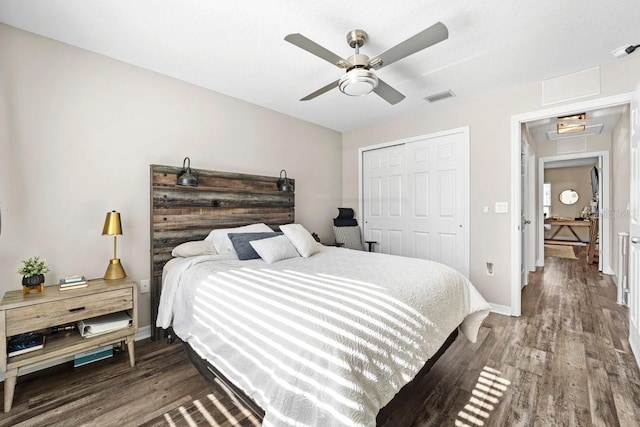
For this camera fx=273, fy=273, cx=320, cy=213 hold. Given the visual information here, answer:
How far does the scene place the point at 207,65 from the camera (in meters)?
2.62

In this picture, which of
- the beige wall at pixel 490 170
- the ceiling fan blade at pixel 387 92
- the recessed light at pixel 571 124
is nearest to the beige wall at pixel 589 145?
the recessed light at pixel 571 124

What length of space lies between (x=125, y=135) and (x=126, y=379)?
2.07 meters

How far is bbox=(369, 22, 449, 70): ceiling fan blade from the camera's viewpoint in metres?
1.61

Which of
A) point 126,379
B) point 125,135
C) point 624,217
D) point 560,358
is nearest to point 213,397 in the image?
point 126,379

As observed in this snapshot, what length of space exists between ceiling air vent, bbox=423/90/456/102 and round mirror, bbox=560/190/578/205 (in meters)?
8.49

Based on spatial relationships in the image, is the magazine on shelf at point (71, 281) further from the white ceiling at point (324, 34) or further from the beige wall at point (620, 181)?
the beige wall at point (620, 181)

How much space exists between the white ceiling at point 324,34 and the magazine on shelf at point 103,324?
7.45 feet

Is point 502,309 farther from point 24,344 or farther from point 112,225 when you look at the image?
point 24,344

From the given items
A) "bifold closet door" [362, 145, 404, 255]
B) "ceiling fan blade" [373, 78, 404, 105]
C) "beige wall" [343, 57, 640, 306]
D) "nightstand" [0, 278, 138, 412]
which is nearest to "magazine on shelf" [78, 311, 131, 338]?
"nightstand" [0, 278, 138, 412]

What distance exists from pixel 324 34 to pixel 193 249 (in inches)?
86.9

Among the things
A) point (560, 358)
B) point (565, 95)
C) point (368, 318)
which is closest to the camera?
point (368, 318)

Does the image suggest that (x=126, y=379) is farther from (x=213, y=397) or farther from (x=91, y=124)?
(x=91, y=124)

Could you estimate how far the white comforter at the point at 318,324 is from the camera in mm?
1104

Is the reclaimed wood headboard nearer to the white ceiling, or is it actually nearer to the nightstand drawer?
the nightstand drawer
